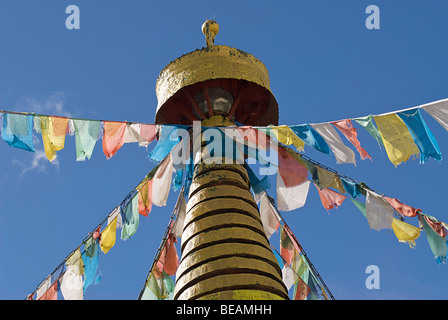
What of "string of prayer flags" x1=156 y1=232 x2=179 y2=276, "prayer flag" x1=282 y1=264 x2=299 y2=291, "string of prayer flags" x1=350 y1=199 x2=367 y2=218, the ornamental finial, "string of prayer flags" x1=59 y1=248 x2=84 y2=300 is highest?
the ornamental finial

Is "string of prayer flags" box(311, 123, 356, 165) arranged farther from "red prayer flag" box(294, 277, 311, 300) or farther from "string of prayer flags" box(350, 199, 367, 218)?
"red prayer flag" box(294, 277, 311, 300)

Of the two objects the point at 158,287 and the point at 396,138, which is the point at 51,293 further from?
the point at 396,138

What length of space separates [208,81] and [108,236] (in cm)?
283

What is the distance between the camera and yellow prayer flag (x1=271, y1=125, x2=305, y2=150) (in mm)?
6656

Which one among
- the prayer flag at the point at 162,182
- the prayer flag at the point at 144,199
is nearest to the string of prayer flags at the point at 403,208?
the prayer flag at the point at 162,182

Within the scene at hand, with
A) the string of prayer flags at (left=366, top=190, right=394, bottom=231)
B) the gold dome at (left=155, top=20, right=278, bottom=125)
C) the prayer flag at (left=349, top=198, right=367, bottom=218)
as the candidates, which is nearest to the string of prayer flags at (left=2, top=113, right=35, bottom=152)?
the gold dome at (left=155, top=20, right=278, bottom=125)

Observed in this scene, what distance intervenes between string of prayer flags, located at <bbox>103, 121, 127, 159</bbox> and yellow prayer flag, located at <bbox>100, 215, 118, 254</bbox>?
3.76 feet

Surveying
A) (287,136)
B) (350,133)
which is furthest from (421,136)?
(287,136)

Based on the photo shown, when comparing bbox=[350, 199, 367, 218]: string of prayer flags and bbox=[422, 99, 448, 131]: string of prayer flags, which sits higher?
bbox=[422, 99, 448, 131]: string of prayer flags

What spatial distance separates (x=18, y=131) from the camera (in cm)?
660

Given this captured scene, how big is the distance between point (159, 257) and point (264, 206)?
1.93 meters

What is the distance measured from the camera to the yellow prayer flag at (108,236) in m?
7.21

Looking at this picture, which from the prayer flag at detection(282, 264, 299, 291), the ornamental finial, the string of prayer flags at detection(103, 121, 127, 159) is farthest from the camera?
the ornamental finial
